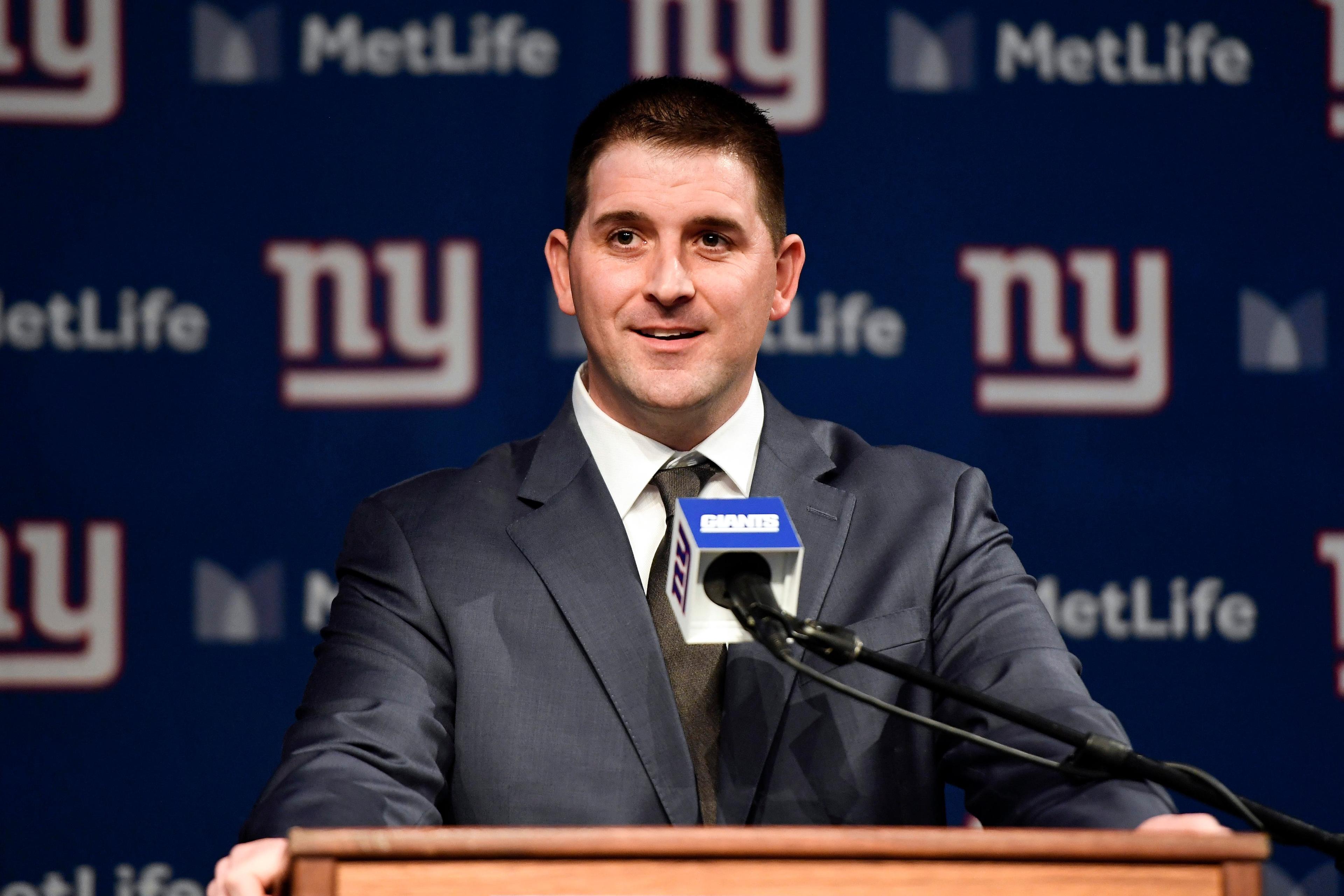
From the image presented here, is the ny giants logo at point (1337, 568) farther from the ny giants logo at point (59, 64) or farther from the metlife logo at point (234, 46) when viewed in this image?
the ny giants logo at point (59, 64)

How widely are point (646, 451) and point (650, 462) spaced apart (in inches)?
0.7

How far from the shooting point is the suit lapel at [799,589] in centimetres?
151

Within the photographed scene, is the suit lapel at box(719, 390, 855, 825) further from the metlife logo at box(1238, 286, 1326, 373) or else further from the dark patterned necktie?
the metlife logo at box(1238, 286, 1326, 373)

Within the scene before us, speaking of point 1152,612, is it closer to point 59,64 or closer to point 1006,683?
point 1006,683

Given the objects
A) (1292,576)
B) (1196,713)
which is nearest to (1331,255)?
(1292,576)

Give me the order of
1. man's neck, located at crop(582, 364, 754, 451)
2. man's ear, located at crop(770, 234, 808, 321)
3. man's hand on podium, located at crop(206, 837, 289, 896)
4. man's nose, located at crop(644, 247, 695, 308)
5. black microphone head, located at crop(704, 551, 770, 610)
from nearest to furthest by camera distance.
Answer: man's hand on podium, located at crop(206, 837, 289, 896)
black microphone head, located at crop(704, 551, 770, 610)
man's nose, located at crop(644, 247, 695, 308)
man's neck, located at crop(582, 364, 754, 451)
man's ear, located at crop(770, 234, 808, 321)

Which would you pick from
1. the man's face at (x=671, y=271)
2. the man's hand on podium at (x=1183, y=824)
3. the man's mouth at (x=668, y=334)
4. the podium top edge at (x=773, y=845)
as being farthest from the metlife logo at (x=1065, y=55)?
the podium top edge at (x=773, y=845)

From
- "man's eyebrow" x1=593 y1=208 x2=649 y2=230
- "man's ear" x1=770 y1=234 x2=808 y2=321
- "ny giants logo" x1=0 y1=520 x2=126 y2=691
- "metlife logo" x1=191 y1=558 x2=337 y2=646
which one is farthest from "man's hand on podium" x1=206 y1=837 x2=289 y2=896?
"ny giants logo" x1=0 y1=520 x2=126 y2=691

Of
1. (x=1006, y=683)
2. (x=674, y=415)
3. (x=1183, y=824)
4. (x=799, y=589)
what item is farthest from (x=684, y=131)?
(x=1183, y=824)

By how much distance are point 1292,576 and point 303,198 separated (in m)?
2.03

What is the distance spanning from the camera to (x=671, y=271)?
5.32 feet

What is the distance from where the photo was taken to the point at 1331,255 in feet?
8.56

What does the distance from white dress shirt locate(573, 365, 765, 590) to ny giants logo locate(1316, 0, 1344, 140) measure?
61.6 inches

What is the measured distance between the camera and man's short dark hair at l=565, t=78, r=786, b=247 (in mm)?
1661
